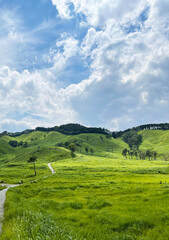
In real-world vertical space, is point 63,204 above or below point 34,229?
below

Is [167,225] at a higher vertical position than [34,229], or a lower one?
lower

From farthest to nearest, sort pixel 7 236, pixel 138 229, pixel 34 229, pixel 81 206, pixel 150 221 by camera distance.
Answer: pixel 81 206, pixel 150 221, pixel 138 229, pixel 7 236, pixel 34 229

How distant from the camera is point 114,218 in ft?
51.3

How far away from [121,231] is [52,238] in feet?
29.0

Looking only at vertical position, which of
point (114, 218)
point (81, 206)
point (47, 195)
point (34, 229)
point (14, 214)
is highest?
point (34, 229)

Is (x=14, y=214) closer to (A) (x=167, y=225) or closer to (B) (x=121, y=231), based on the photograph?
(B) (x=121, y=231)

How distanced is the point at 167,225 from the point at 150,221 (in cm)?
145

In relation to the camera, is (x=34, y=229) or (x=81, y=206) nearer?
(x=34, y=229)

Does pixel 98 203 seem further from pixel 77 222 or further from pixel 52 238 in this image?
pixel 52 238

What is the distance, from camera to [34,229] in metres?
7.89

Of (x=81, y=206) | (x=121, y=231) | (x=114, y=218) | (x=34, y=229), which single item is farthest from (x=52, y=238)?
(x=81, y=206)

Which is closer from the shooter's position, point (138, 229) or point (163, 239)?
point (163, 239)

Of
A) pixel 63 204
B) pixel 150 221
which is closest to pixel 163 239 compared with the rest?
pixel 150 221

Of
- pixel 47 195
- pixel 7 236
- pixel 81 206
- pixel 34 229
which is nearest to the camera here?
pixel 34 229
